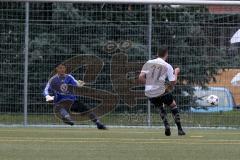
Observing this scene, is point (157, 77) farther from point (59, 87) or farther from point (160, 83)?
point (59, 87)

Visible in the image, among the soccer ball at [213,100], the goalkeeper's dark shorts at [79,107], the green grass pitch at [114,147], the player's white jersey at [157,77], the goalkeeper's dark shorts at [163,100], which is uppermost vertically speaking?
the player's white jersey at [157,77]

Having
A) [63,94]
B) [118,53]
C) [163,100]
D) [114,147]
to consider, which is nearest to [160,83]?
[163,100]

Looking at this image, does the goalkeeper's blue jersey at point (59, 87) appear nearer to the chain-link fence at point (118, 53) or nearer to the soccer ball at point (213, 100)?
the chain-link fence at point (118, 53)

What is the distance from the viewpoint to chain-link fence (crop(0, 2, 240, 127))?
60.3ft

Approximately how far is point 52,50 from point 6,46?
1.16 meters

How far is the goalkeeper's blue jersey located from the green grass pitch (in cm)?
402

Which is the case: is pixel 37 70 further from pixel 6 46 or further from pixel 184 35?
pixel 184 35

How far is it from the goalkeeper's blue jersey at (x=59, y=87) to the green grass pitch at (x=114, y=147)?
158 inches

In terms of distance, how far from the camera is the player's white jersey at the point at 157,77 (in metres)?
15.1

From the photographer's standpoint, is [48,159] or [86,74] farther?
[86,74]

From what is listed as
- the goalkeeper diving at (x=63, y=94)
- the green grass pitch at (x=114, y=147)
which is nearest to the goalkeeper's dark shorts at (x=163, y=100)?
the green grass pitch at (x=114, y=147)

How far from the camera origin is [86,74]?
18.8 metres

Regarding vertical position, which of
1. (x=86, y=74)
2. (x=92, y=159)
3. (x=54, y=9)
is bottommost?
(x=92, y=159)

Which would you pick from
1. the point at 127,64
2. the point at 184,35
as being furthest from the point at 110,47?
the point at 184,35
